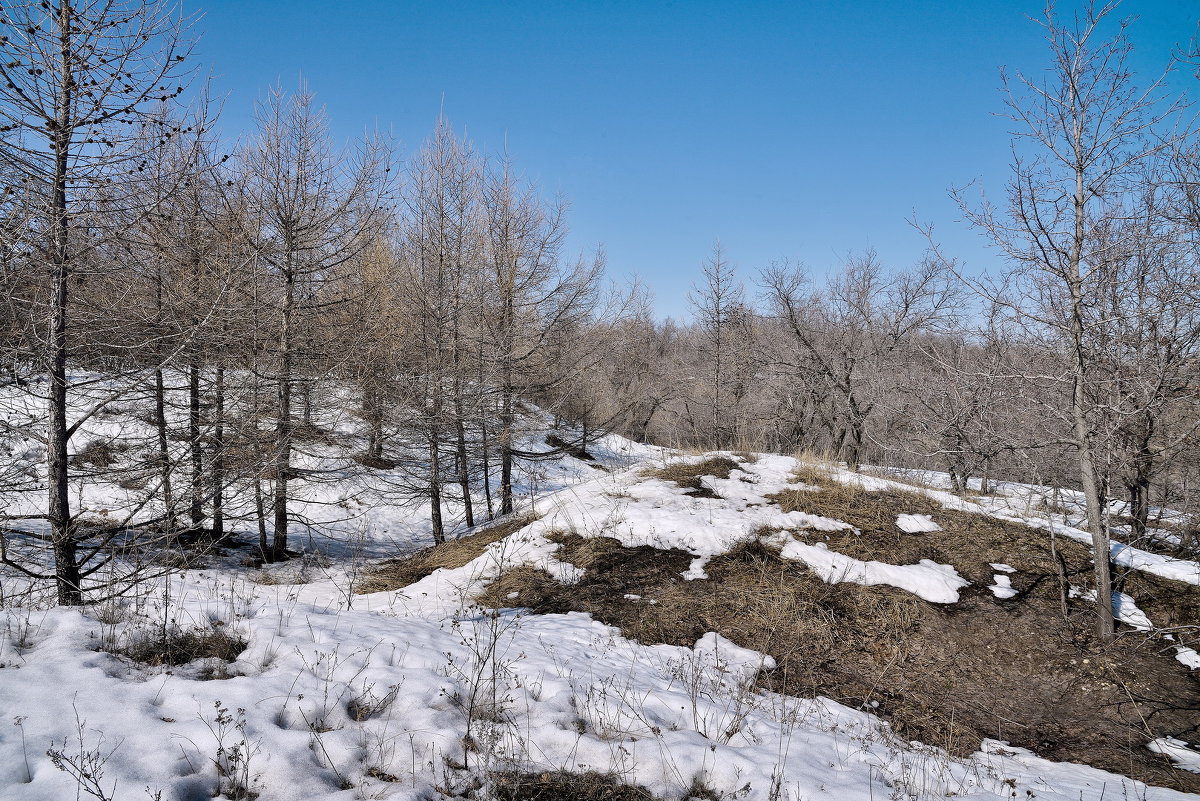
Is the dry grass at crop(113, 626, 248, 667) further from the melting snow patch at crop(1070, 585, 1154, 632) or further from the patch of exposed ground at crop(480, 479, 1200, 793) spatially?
the melting snow patch at crop(1070, 585, 1154, 632)

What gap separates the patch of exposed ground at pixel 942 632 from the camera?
14.4ft

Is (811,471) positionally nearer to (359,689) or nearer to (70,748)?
(359,689)

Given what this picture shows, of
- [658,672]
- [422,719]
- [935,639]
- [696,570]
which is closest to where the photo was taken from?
[422,719]

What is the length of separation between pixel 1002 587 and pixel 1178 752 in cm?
231

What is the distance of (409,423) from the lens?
11.4 meters

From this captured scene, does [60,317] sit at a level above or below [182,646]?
above

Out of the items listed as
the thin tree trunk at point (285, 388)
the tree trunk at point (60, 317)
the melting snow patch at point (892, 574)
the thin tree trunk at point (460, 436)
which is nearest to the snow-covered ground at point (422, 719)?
the tree trunk at point (60, 317)

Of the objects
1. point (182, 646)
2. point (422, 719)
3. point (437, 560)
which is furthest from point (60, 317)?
point (437, 560)

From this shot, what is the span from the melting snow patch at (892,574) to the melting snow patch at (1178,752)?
1993 millimetres

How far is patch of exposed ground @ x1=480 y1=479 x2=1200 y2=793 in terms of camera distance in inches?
173

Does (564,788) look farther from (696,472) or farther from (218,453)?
(696,472)

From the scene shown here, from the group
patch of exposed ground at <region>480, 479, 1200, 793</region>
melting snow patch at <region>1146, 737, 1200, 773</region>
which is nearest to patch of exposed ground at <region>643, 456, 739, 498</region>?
patch of exposed ground at <region>480, 479, 1200, 793</region>

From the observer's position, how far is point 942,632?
221 inches

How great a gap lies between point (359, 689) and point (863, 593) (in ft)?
17.6
